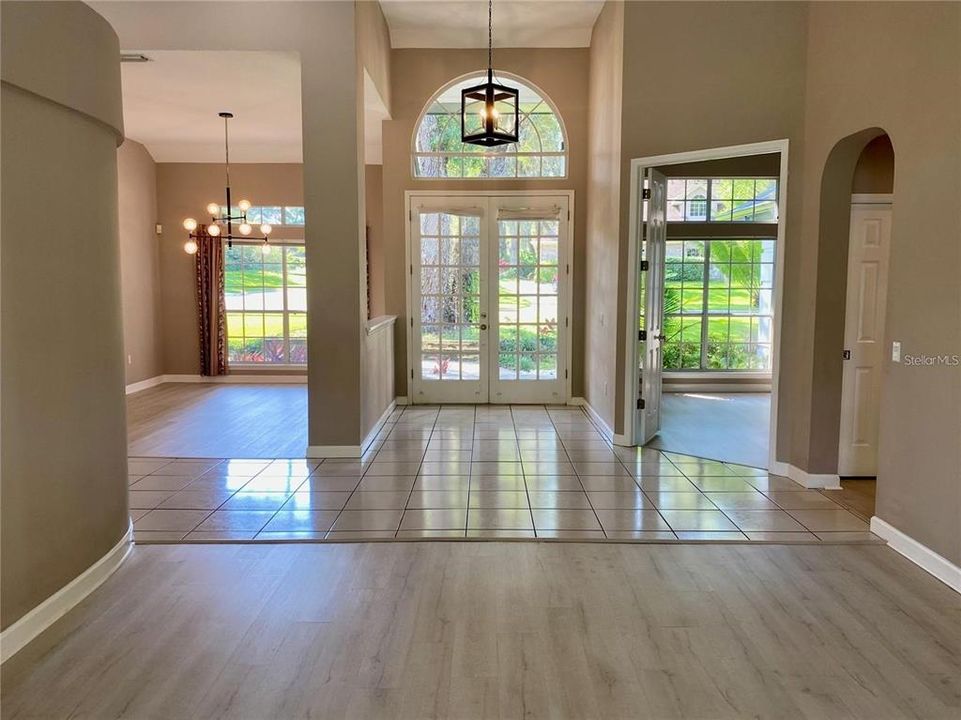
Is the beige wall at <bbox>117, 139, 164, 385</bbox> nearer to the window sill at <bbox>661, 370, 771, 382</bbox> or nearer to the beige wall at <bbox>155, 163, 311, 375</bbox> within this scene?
the beige wall at <bbox>155, 163, 311, 375</bbox>

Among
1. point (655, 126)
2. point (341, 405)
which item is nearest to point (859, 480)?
point (655, 126)

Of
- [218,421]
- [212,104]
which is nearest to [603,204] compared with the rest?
[212,104]

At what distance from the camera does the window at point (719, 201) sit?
8.68 meters

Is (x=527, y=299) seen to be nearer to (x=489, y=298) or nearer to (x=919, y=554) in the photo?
(x=489, y=298)

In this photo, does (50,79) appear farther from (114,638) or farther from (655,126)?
(655,126)

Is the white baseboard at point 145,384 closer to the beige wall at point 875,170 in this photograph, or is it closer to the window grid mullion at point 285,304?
the window grid mullion at point 285,304

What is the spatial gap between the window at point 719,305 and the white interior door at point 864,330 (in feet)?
14.9

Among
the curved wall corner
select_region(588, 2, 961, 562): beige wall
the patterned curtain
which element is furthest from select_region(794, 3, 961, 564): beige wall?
the patterned curtain

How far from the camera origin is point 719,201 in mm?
8773

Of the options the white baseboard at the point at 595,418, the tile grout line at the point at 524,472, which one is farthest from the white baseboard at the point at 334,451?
the white baseboard at the point at 595,418

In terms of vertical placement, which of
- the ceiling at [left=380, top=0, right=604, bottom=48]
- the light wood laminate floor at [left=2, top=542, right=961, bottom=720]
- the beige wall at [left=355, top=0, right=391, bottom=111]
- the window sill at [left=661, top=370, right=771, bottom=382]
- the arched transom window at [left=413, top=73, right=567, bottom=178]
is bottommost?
the light wood laminate floor at [left=2, top=542, right=961, bottom=720]

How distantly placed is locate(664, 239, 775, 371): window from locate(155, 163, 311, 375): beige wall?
548 centimetres

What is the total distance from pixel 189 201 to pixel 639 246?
6.77 meters

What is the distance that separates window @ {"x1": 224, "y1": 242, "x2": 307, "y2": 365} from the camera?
30.5ft
